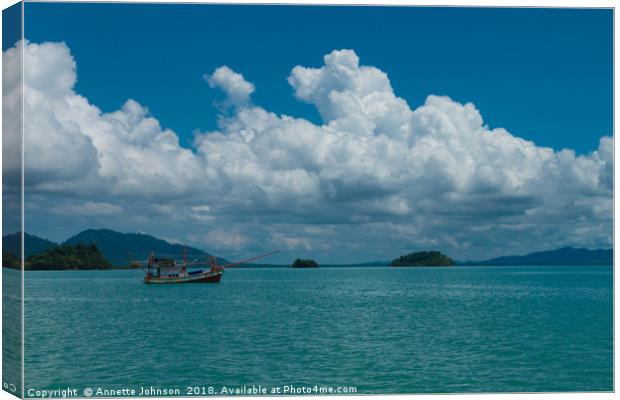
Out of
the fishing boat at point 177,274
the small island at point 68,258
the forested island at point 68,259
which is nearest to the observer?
the fishing boat at point 177,274

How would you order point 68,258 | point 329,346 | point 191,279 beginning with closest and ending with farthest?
point 329,346
point 191,279
point 68,258

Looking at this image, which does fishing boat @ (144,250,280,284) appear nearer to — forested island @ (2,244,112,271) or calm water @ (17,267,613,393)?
calm water @ (17,267,613,393)

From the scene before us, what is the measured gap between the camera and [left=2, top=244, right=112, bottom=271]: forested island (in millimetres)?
95562

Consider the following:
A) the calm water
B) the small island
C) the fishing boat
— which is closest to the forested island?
the small island

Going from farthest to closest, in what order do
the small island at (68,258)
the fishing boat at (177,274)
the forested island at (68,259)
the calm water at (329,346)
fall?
the small island at (68,258), the forested island at (68,259), the fishing boat at (177,274), the calm water at (329,346)

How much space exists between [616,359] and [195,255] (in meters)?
52.5

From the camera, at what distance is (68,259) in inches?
3959

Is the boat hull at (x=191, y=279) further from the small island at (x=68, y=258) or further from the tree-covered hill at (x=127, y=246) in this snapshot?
the small island at (x=68, y=258)

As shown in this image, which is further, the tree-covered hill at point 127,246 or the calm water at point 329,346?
the tree-covered hill at point 127,246

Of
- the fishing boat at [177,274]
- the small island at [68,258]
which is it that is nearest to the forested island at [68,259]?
the small island at [68,258]

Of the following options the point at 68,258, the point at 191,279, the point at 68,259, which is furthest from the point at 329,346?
the point at 68,258

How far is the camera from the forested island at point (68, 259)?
314ft

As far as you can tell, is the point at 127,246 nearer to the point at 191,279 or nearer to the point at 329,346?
the point at 191,279

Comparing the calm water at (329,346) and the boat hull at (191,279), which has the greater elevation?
the boat hull at (191,279)
